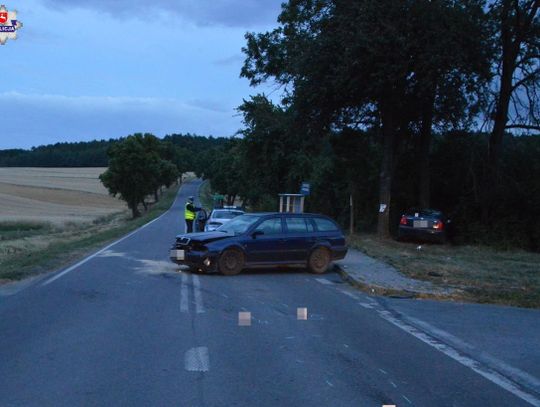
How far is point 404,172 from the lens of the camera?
28375 millimetres

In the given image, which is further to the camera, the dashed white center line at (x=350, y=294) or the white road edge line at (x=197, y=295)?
the dashed white center line at (x=350, y=294)

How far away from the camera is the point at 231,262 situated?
14555 millimetres

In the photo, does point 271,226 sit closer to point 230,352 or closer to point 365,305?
point 365,305

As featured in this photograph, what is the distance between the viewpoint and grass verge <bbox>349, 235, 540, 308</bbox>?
1241 centimetres

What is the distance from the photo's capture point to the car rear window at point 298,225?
15609mm

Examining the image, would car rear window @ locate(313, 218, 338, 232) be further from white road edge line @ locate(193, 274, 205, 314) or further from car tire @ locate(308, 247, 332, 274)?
white road edge line @ locate(193, 274, 205, 314)

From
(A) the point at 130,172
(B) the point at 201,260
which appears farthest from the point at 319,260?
(A) the point at 130,172

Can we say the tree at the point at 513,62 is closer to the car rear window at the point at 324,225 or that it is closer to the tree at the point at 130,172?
the car rear window at the point at 324,225

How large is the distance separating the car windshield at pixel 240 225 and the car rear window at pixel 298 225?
2.66 ft

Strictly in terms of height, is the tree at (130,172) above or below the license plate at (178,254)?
above

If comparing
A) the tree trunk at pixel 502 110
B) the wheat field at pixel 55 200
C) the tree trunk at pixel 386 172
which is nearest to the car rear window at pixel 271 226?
the tree trunk at pixel 386 172

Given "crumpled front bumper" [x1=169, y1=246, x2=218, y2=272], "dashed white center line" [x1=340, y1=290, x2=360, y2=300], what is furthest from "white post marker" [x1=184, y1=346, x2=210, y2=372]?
"crumpled front bumper" [x1=169, y1=246, x2=218, y2=272]

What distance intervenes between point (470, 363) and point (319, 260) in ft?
28.2

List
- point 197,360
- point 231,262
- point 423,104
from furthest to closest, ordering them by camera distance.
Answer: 1. point 423,104
2. point 231,262
3. point 197,360
